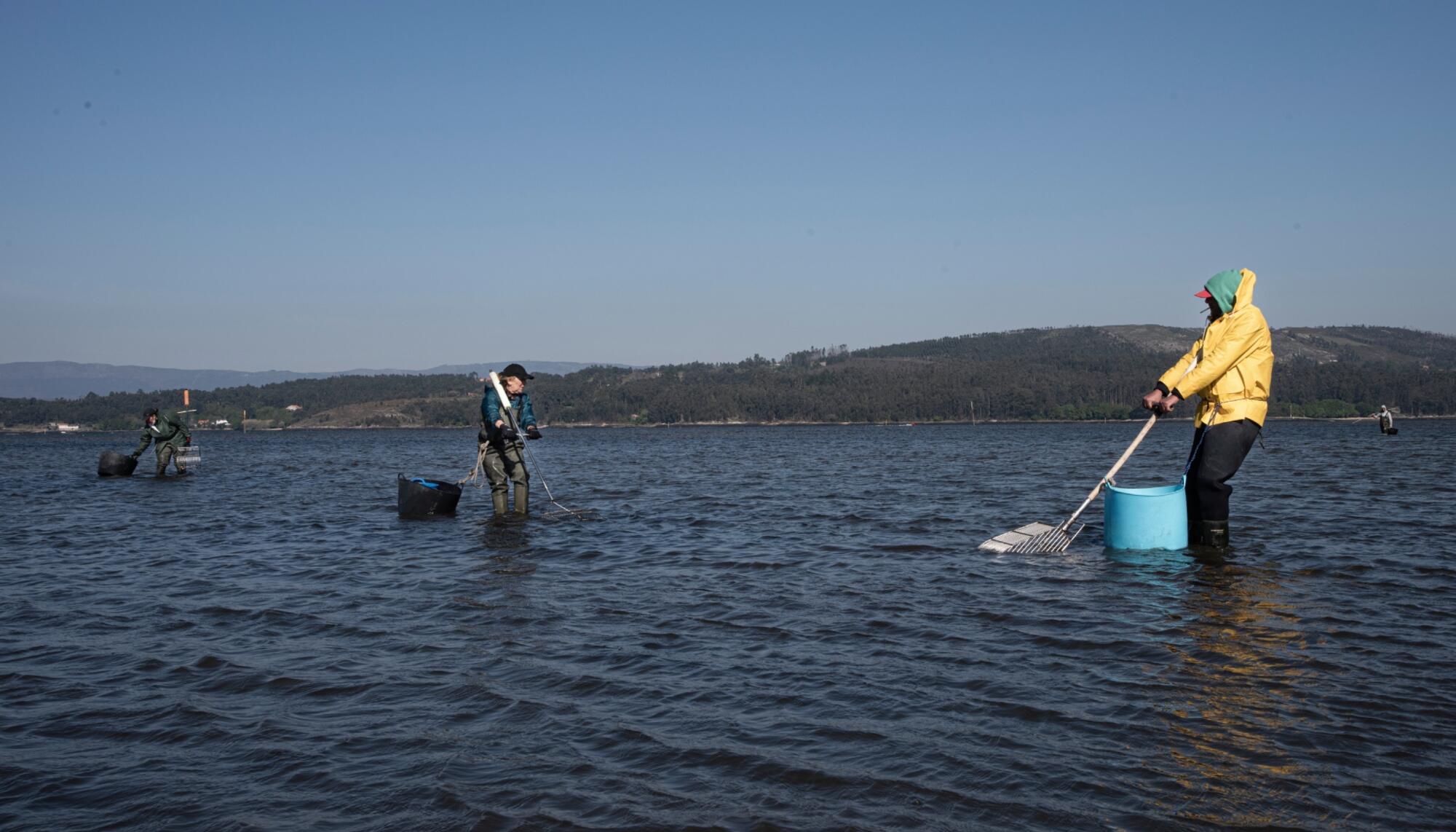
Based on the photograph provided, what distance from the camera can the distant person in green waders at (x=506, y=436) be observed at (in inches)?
679

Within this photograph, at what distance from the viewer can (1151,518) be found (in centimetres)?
1259

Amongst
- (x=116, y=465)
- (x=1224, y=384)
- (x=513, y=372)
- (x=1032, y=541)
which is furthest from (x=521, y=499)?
(x=116, y=465)

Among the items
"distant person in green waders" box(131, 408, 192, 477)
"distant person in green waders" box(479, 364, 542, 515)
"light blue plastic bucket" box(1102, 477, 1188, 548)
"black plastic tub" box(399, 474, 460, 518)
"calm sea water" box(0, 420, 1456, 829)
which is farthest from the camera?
"distant person in green waders" box(131, 408, 192, 477)

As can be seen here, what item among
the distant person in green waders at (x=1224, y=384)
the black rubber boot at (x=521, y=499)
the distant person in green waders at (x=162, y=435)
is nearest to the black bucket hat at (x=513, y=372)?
the black rubber boot at (x=521, y=499)

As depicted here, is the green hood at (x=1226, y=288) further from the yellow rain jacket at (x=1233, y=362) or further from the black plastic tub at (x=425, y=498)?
the black plastic tub at (x=425, y=498)

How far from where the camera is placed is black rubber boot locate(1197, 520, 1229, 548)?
12.5m

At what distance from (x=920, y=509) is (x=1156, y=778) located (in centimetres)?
1472

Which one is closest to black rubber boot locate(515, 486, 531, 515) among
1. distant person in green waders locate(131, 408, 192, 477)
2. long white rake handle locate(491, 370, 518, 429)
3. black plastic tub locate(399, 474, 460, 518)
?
long white rake handle locate(491, 370, 518, 429)

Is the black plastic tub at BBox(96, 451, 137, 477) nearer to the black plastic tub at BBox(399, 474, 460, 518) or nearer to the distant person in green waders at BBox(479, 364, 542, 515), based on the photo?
the black plastic tub at BBox(399, 474, 460, 518)

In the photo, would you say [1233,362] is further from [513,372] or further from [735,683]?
[513,372]

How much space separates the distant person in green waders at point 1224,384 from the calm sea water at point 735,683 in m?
1.29

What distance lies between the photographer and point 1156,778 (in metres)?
5.32

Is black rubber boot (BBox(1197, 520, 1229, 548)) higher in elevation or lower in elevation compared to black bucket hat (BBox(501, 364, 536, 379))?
lower

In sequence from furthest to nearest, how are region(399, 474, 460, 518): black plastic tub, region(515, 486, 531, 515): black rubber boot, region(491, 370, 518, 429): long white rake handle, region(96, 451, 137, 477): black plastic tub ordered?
1. region(96, 451, 137, 477): black plastic tub
2. region(399, 474, 460, 518): black plastic tub
3. region(515, 486, 531, 515): black rubber boot
4. region(491, 370, 518, 429): long white rake handle
